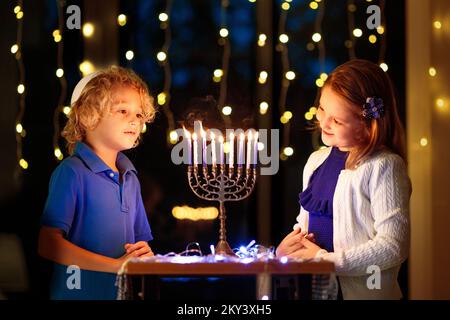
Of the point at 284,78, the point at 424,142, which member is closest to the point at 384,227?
the point at 424,142

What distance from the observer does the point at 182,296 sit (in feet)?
10.8

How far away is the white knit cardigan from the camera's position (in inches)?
95.3

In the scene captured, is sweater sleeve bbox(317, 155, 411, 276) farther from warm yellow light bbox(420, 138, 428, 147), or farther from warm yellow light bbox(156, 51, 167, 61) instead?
warm yellow light bbox(156, 51, 167, 61)

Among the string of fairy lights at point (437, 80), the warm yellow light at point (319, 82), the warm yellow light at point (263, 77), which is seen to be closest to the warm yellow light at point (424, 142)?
the string of fairy lights at point (437, 80)

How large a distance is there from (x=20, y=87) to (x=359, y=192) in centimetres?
149

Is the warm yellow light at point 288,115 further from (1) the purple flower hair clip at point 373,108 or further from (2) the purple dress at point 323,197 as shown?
(1) the purple flower hair clip at point 373,108

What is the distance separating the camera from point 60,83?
10.2ft

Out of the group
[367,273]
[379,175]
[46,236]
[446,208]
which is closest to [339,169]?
[379,175]

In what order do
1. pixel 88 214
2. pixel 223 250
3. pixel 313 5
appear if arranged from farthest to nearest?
pixel 313 5, pixel 88 214, pixel 223 250

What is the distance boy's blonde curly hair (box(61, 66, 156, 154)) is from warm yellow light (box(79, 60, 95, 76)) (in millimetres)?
343

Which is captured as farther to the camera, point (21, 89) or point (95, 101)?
point (21, 89)

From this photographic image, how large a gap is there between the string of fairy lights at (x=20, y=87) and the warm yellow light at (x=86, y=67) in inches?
9.6

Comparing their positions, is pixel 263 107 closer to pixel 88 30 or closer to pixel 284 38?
pixel 284 38

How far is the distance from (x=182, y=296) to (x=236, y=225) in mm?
405
